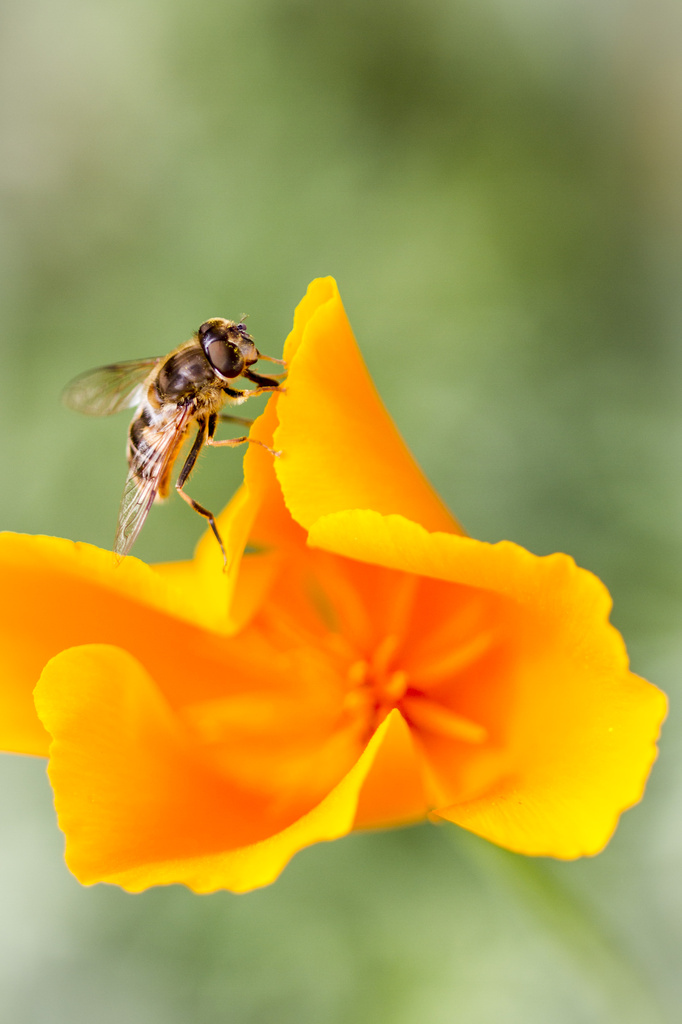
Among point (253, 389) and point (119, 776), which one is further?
point (253, 389)

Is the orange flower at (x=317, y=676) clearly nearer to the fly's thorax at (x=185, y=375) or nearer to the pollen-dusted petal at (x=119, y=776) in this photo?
the pollen-dusted petal at (x=119, y=776)

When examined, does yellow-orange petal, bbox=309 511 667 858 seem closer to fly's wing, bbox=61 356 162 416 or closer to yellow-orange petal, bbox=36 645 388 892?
yellow-orange petal, bbox=36 645 388 892

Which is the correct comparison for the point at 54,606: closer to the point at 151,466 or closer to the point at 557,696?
the point at 151,466

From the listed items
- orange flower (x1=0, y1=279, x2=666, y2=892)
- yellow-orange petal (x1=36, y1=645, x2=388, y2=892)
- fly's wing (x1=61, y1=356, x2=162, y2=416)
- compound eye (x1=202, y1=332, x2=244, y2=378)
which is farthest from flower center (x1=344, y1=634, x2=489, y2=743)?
fly's wing (x1=61, y1=356, x2=162, y2=416)

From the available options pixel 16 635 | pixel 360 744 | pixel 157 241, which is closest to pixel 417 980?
pixel 360 744

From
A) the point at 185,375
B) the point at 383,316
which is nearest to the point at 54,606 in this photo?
the point at 185,375
